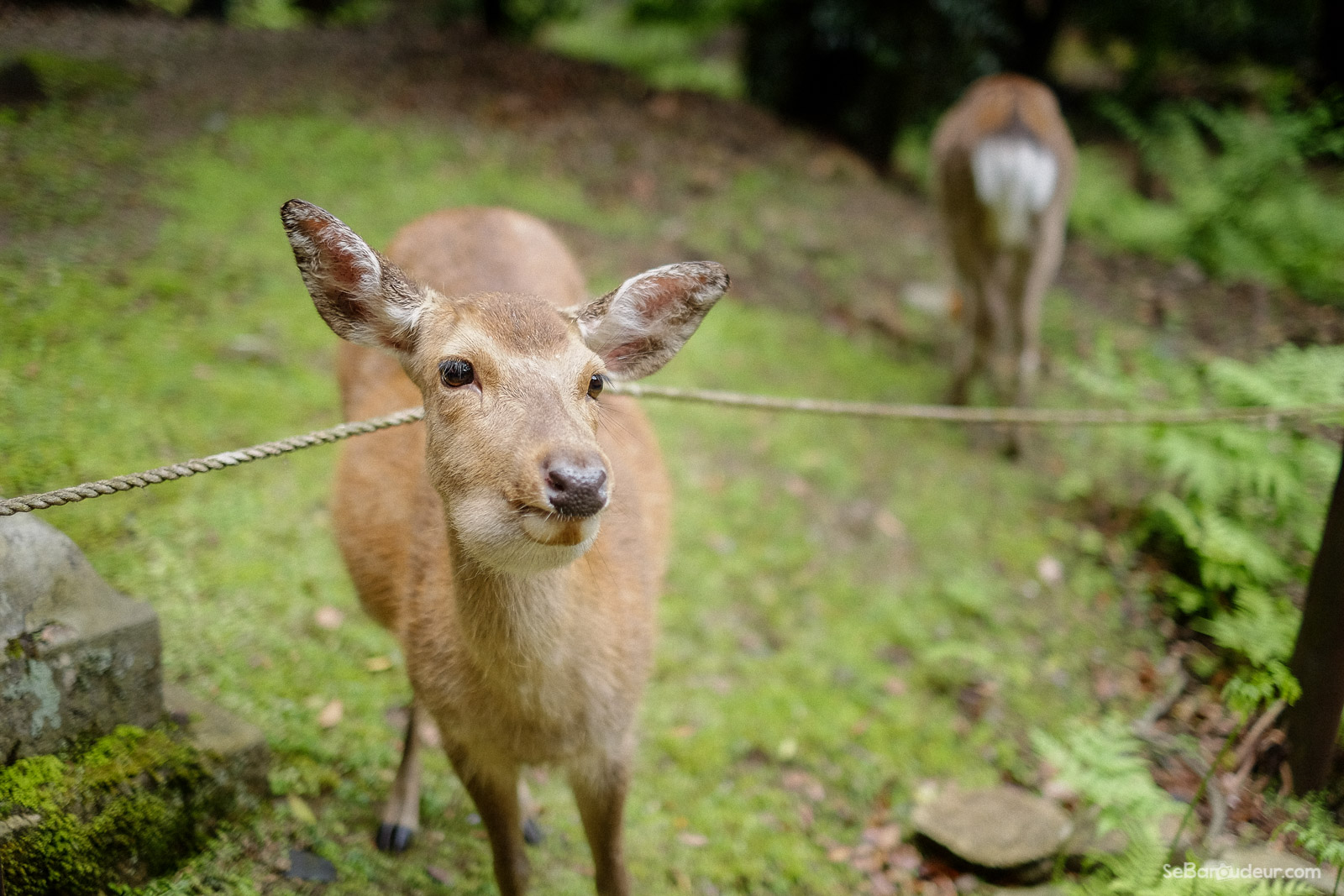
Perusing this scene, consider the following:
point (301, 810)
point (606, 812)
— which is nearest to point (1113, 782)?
point (606, 812)

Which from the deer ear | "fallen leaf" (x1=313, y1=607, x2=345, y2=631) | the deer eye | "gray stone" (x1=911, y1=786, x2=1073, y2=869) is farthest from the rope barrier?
"gray stone" (x1=911, y1=786, x2=1073, y2=869)

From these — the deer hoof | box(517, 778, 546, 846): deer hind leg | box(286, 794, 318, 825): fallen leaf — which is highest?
box(286, 794, 318, 825): fallen leaf

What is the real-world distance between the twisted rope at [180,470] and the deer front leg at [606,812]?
117cm

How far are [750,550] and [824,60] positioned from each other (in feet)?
22.9

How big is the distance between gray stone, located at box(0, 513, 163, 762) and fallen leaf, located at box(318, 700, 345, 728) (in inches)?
34.5

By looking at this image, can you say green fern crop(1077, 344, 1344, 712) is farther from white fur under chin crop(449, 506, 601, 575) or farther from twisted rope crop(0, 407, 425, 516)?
twisted rope crop(0, 407, 425, 516)

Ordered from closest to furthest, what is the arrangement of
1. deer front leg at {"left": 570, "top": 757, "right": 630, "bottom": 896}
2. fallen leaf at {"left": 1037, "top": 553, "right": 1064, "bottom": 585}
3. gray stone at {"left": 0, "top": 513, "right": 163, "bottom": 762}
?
gray stone at {"left": 0, "top": 513, "right": 163, "bottom": 762}, deer front leg at {"left": 570, "top": 757, "right": 630, "bottom": 896}, fallen leaf at {"left": 1037, "top": 553, "right": 1064, "bottom": 585}

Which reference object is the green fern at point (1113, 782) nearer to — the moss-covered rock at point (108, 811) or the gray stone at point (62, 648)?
the moss-covered rock at point (108, 811)

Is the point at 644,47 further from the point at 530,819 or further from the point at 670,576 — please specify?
the point at 530,819

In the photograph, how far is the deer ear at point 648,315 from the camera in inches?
103

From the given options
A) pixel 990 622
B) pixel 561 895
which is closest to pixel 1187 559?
pixel 990 622

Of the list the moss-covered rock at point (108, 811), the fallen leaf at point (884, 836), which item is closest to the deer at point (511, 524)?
the moss-covered rock at point (108, 811)

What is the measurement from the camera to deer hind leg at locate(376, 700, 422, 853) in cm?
329

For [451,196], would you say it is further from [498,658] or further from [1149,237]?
[1149,237]
